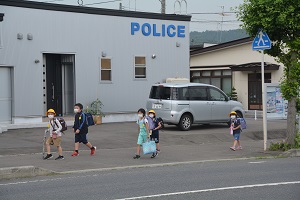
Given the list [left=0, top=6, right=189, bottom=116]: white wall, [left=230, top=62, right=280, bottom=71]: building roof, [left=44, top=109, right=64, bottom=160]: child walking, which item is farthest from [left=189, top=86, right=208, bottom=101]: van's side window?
[left=230, top=62, right=280, bottom=71]: building roof

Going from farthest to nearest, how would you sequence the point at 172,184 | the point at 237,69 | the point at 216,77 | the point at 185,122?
the point at 216,77 → the point at 237,69 → the point at 185,122 → the point at 172,184

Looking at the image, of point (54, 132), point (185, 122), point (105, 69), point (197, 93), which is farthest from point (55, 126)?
point (105, 69)

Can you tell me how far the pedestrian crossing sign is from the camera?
55.9 feet

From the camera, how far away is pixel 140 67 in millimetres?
27688

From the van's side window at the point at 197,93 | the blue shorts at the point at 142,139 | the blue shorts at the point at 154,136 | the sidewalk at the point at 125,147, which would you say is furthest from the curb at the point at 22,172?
the van's side window at the point at 197,93

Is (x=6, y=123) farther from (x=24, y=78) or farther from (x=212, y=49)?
(x=212, y=49)

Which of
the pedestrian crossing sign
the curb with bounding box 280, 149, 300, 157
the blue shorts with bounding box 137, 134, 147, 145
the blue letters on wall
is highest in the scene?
the blue letters on wall

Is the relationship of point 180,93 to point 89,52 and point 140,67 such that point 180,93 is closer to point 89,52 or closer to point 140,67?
point 140,67

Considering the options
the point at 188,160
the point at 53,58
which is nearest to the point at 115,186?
the point at 188,160

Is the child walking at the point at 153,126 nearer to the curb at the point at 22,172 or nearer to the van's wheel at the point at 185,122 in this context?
the curb at the point at 22,172

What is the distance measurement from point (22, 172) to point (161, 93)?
11273mm

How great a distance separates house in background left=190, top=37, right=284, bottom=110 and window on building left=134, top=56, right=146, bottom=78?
38.2 feet

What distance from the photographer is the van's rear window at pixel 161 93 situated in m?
23.2

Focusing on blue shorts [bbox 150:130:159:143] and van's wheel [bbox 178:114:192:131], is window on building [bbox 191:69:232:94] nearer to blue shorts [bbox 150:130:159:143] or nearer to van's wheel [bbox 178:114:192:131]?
van's wheel [bbox 178:114:192:131]
